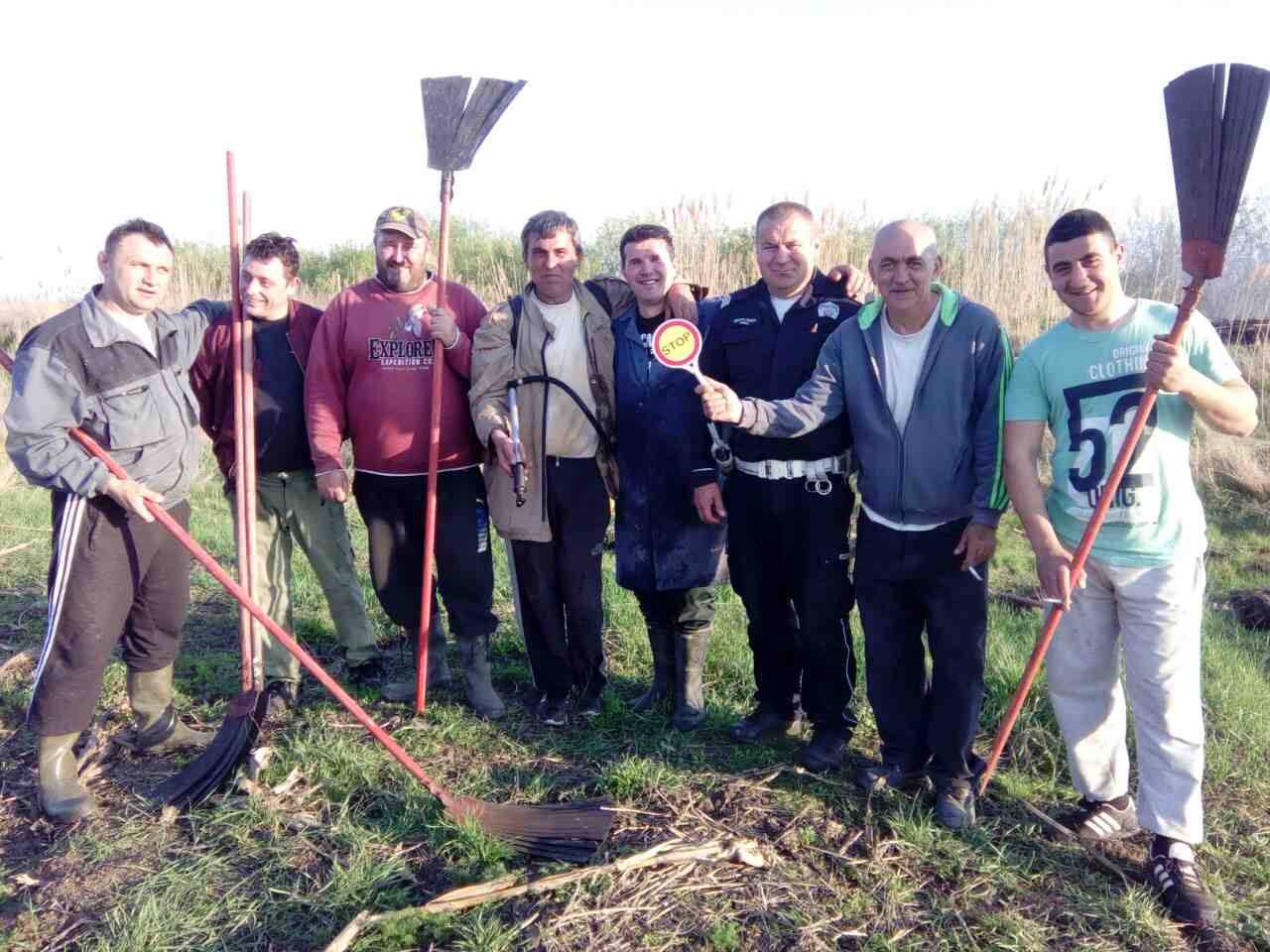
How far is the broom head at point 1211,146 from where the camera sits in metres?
2.87

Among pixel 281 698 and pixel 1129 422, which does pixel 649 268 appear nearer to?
pixel 1129 422

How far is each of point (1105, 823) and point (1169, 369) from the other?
5.77 feet

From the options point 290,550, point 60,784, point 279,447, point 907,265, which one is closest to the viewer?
point 907,265

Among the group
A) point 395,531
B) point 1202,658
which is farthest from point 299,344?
point 1202,658

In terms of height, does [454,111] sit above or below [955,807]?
above

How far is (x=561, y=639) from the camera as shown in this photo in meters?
4.38

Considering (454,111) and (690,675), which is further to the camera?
(690,675)

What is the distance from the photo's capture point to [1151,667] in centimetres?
315

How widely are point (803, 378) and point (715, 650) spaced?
190 cm

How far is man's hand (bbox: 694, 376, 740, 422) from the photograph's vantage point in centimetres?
337

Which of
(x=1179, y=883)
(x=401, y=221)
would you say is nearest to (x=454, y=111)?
(x=401, y=221)

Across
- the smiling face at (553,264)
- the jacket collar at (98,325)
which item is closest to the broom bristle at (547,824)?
the smiling face at (553,264)

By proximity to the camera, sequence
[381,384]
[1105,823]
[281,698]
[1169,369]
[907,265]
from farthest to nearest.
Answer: [281,698], [381,384], [1105,823], [907,265], [1169,369]

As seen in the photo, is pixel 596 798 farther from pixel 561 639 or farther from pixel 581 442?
pixel 581 442
